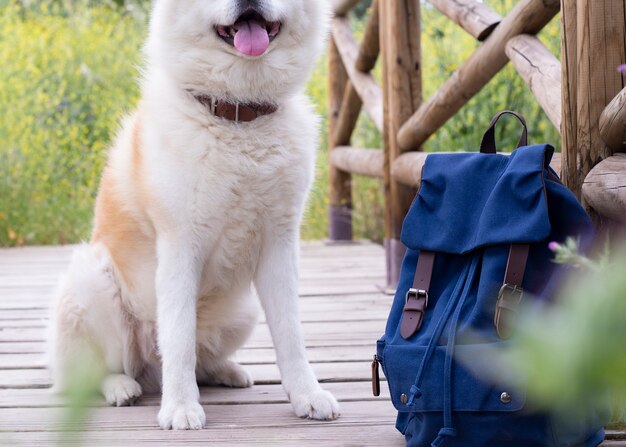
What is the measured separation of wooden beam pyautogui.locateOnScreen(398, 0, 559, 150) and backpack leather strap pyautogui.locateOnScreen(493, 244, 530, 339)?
0.94 m

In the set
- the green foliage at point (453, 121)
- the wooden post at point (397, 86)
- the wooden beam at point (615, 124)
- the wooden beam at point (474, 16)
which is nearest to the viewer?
the wooden beam at point (615, 124)

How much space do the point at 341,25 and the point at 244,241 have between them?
3.16 m

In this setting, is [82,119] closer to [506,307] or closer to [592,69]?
[592,69]

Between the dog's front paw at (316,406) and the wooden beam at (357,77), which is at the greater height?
the wooden beam at (357,77)

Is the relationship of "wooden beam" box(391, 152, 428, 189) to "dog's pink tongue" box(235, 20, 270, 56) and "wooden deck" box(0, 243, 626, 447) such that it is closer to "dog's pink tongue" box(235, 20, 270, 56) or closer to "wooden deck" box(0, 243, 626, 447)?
"wooden deck" box(0, 243, 626, 447)

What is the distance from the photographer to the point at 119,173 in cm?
203

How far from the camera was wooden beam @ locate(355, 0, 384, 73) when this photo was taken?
3898 mm

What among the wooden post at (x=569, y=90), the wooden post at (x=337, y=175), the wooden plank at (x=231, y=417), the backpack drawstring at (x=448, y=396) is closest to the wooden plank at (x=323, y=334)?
the wooden plank at (x=231, y=417)

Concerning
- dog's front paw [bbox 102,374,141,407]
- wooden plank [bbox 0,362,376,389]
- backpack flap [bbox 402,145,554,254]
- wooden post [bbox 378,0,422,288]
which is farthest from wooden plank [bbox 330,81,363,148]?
backpack flap [bbox 402,145,554,254]

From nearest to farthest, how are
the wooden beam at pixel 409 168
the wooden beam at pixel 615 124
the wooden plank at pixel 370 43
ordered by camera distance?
the wooden beam at pixel 615 124 < the wooden beam at pixel 409 168 < the wooden plank at pixel 370 43

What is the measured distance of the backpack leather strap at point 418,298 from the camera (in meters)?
1.43

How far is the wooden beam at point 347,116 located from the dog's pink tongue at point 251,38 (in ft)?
8.77

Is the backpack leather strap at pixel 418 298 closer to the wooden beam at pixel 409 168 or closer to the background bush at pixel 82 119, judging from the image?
the wooden beam at pixel 409 168

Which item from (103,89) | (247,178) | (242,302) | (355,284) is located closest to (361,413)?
(242,302)
